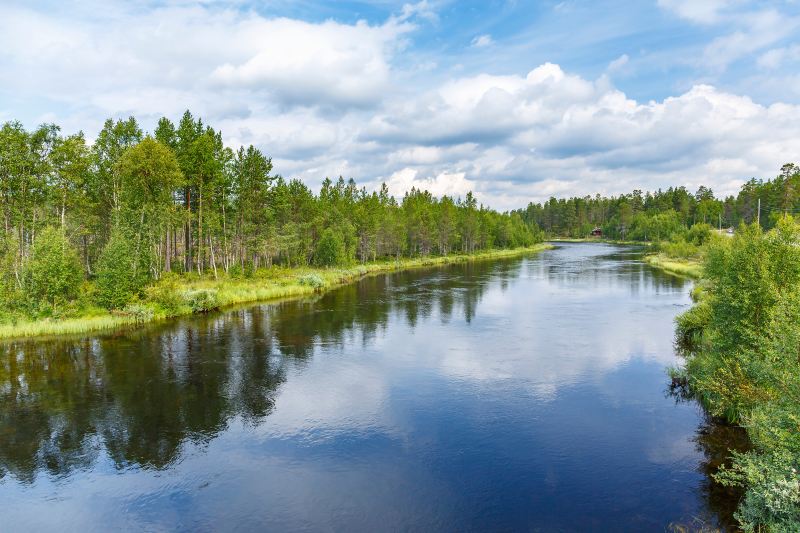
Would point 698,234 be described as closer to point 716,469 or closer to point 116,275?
point 716,469

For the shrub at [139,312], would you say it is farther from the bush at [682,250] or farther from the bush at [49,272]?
the bush at [682,250]

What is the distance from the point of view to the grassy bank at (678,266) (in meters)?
76.6

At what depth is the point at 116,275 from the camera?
41750 mm

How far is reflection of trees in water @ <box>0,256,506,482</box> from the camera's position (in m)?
20.4

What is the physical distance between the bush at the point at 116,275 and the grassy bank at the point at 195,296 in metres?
0.98

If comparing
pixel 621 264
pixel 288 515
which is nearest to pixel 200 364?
Result: pixel 288 515

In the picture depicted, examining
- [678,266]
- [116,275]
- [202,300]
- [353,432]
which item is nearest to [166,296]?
[202,300]

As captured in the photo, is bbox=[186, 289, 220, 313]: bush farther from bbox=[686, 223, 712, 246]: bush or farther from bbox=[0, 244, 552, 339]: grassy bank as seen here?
bbox=[686, 223, 712, 246]: bush

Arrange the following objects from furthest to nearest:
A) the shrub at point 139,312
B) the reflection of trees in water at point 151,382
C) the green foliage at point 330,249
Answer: the green foliage at point 330,249, the shrub at point 139,312, the reflection of trees in water at point 151,382

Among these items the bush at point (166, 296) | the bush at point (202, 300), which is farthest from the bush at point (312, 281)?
the bush at point (166, 296)

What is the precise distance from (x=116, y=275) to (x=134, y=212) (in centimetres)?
939

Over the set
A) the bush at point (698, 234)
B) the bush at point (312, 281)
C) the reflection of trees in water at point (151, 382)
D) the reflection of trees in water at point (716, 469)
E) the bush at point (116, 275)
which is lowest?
the reflection of trees in water at point (716, 469)

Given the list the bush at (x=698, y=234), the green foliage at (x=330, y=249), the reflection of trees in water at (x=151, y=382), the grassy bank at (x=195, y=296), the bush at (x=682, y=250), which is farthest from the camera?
the bush at (x=698, y=234)

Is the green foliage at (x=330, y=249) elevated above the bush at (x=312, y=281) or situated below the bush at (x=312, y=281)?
above
